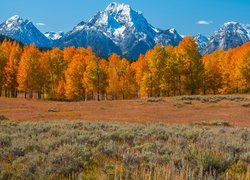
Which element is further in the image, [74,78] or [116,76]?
[116,76]

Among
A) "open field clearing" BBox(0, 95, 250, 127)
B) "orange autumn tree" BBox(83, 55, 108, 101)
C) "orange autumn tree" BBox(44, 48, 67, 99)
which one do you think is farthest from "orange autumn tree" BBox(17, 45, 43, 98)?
"open field clearing" BBox(0, 95, 250, 127)

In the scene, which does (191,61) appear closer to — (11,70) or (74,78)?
(74,78)

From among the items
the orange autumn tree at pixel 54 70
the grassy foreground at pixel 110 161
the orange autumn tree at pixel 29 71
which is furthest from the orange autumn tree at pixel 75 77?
the grassy foreground at pixel 110 161

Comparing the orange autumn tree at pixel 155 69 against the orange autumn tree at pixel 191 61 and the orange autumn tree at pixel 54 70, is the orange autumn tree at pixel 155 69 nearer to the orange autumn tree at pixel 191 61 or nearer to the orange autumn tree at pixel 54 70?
the orange autumn tree at pixel 191 61

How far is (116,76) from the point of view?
7506 cm

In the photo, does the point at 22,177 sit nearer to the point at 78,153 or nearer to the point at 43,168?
the point at 43,168

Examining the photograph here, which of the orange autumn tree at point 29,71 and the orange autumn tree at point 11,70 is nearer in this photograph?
Result: the orange autumn tree at point 29,71

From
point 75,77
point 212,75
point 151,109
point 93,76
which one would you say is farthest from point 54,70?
point 151,109

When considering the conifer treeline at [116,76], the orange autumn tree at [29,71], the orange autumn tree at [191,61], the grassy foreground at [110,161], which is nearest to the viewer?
the grassy foreground at [110,161]

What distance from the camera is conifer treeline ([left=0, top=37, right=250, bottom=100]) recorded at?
63719 mm

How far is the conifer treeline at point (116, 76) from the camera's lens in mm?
63719

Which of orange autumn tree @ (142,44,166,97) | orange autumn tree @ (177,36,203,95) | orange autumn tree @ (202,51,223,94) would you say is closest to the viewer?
orange autumn tree @ (177,36,203,95)

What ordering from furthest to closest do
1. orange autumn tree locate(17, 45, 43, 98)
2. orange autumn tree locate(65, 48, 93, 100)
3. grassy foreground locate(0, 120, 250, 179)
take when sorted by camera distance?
1. orange autumn tree locate(65, 48, 93, 100)
2. orange autumn tree locate(17, 45, 43, 98)
3. grassy foreground locate(0, 120, 250, 179)

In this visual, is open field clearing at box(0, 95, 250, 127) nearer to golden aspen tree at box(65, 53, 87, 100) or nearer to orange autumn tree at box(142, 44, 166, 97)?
orange autumn tree at box(142, 44, 166, 97)
